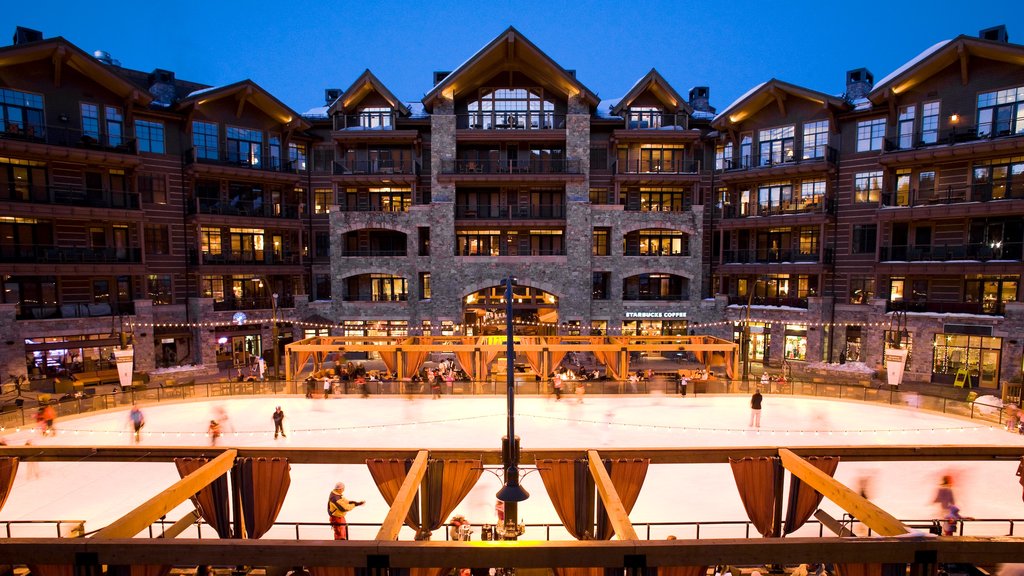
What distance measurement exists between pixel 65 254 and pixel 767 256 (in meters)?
41.8

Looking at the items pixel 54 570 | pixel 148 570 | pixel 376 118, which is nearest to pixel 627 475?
pixel 148 570

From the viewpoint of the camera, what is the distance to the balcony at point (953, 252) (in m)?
25.7

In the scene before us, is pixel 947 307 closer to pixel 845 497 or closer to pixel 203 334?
pixel 845 497

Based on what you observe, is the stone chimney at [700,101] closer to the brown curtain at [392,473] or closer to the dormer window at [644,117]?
the dormer window at [644,117]

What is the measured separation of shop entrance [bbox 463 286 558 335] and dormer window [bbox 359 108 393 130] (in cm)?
1378

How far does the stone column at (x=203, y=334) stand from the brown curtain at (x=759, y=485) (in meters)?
31.4

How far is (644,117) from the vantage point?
36.8 metres

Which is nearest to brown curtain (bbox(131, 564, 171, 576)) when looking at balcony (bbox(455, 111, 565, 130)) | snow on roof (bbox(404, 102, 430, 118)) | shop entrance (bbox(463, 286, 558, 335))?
shop entrance (bbox(463, 286, 558, 335))

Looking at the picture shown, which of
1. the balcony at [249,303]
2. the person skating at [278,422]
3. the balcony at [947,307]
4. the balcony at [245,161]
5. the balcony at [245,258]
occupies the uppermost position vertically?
the balcony at [245,161]

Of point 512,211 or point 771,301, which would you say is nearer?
→ point 771,301

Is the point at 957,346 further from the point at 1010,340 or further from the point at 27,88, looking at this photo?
the point at 27,88

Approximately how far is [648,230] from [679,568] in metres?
32.4

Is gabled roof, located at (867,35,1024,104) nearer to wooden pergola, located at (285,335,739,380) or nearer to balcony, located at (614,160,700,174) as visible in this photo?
balcony, located at (614,160,700,174)

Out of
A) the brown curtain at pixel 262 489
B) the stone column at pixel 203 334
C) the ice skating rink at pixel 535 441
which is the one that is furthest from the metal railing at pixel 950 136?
the stone column at pixel 203 334
